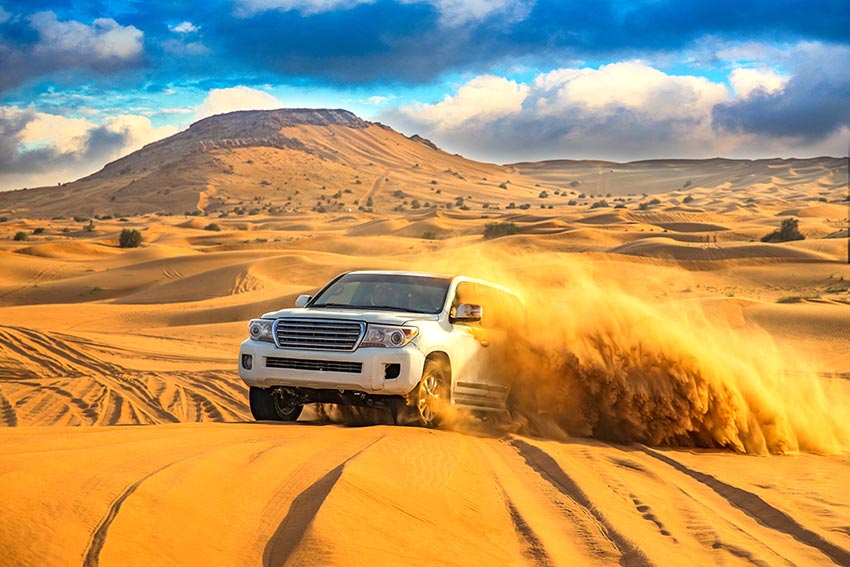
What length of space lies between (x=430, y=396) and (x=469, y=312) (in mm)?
919

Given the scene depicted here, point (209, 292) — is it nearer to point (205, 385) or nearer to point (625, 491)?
point (205, 385)

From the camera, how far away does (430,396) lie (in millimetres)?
8742

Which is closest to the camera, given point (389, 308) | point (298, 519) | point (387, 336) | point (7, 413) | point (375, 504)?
point (298, 519)

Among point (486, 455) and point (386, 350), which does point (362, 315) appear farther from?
point (486, 455)

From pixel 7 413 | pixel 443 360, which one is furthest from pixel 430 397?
pixel 7 413

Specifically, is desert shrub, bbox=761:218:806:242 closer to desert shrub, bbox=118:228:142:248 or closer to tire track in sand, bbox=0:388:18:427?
desert shrub, bbox=118:228:142:248

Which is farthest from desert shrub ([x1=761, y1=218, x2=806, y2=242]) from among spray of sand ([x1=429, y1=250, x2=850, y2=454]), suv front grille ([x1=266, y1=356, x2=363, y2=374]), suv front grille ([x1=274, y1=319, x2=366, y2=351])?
suv front grille ([x1=266, y1=356, x2=363, y2=374])

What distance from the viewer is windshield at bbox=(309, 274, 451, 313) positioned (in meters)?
9.47

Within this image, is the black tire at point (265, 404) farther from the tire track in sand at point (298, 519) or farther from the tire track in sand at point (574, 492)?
the tire track in sand at point (298, 519)

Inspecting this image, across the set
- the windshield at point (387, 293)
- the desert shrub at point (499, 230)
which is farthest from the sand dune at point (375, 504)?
the desert shrub at point (499, 230)

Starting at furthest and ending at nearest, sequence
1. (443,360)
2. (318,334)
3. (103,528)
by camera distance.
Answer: (443,360) → (318,334) → (103,528)

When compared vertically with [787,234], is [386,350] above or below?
above

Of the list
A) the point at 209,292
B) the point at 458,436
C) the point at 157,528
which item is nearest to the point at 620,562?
the point at 157,528

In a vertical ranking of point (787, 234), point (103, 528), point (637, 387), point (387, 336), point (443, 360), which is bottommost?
point (787, 234)
